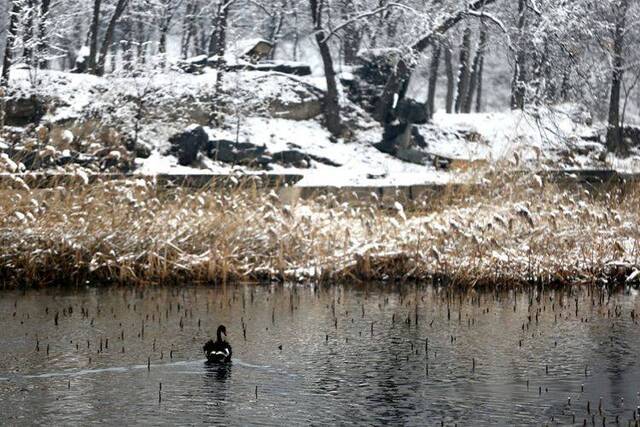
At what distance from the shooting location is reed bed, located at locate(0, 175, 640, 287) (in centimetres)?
1511

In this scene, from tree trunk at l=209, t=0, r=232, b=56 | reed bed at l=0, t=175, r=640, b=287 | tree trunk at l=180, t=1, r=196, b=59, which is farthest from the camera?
tree trunk at l=180, t=1, r=196, b=59

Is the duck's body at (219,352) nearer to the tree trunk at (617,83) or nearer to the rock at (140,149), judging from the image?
the rock at (140,149)

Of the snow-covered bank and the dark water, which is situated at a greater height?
the snow-covered bank

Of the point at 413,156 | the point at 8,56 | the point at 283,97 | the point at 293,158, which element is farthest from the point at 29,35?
the point at 413,156

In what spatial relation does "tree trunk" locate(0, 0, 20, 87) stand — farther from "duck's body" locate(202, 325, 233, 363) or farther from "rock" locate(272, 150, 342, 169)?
"duck's body" locate(202, 325, 233, 363)

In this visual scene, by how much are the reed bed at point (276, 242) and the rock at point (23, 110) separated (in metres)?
14.9

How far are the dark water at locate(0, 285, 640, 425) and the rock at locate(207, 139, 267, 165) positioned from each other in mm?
14611

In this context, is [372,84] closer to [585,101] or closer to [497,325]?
[585,101]

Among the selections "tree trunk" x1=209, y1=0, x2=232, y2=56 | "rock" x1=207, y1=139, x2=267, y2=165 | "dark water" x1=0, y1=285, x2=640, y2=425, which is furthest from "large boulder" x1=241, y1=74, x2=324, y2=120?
"dark water" x1=0, y1=285, x2=640, y2=425

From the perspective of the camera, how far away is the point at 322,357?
10422mm

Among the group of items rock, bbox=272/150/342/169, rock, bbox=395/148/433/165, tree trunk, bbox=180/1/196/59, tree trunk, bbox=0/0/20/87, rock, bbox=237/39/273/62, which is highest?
tree trunk, bbox=180/1/196/59

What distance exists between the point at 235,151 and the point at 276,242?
1387 centimetres

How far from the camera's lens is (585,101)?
2766cm

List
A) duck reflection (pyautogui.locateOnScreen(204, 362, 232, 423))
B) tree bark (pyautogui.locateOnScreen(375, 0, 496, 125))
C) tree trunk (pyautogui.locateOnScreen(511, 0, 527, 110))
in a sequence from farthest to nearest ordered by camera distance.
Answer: tree bark (pyautogui.locateOnScreen(375, 0, 496, 125)), tree trunk (pyautogui.locateOnScreen(511, 0, 527, 110)), duck reflection (pyautogui.locateOnScreen(204, 362, 232, 423))
